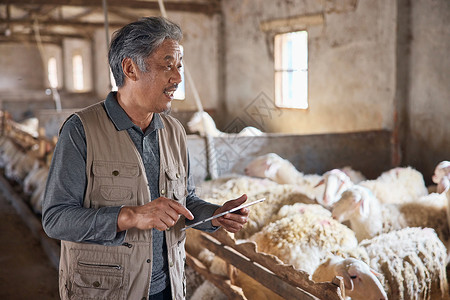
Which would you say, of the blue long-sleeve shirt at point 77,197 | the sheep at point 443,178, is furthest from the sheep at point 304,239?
the blue long-sleeve shirt at point 77,197

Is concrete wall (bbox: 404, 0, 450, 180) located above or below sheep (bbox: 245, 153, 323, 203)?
above

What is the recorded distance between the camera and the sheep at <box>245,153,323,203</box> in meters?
4.38

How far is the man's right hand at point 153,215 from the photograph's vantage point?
4.26 ft

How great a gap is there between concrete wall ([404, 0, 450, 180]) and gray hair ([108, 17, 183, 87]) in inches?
151

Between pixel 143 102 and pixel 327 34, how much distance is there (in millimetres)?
5156

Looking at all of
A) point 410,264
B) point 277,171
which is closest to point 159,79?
point 410,264

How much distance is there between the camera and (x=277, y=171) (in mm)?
4488

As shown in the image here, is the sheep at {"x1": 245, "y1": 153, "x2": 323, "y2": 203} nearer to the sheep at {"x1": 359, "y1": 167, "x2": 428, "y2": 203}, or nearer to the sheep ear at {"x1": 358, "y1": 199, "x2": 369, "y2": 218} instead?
the sheep at {"x1": 359, "y1": 167, "x2": 428, "y2": 203}

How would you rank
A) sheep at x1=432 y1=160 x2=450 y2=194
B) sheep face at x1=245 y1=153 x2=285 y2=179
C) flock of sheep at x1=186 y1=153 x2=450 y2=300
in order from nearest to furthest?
flock of sheep at x1=186 y1=153 x2=450 y2=300 < sheep at x1=432 y1=160 x2=450 y2=194 < sheep face at x1=245 y1=153 x2=285 y2=179

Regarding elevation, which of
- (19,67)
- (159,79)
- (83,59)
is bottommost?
(159,79)

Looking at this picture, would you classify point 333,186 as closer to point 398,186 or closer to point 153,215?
point 398,186

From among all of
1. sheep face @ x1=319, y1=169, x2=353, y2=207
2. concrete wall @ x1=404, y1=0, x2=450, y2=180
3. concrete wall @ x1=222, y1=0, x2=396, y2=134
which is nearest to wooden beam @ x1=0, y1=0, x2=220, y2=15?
concrete wall @ x1=222, y1=0, x2=396, y2=134

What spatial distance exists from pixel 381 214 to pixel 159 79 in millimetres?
2448

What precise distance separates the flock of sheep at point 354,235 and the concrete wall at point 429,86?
75 centimetres
